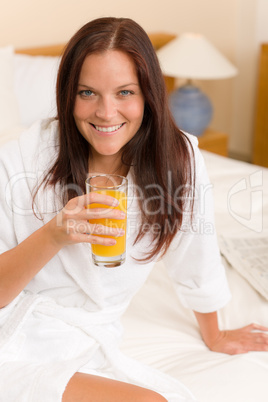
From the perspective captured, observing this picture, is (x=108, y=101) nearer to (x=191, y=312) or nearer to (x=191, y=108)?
(x=191, y=312)

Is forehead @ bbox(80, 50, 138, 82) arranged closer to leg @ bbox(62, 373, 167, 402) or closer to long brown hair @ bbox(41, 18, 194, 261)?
A: long brown hair @ bbox(41, 18, 194, 261)

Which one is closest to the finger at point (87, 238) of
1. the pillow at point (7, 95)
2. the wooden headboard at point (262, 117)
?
the pillow at point (7, 95)

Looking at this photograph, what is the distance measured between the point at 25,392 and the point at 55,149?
22.4 inches

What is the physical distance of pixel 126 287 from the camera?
1413 mm

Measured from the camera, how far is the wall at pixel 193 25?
3.06m

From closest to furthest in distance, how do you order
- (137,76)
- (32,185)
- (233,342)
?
1. (137,76)
2. (32,185)
3. (233,342)

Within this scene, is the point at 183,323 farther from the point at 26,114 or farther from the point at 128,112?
the point at 26,114

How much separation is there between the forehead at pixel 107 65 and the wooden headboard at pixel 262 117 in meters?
3.04

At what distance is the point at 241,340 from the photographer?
147 cm

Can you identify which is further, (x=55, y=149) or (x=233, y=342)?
(x=233, y=342)

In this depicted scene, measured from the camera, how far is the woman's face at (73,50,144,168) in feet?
3.83

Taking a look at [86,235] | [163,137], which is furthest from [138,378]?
[163,137]

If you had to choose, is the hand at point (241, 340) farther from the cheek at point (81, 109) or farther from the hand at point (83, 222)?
the cheek at point (81, 109)

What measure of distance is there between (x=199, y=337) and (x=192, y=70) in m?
2.19
